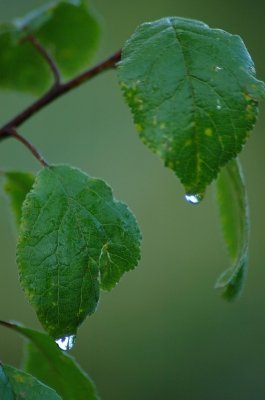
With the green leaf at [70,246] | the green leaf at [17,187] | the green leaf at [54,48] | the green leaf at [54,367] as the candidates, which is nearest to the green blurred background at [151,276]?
the green leaf at [54,48]

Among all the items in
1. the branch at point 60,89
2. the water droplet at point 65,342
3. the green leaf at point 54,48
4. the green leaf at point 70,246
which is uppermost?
the green leaf at point 54,48

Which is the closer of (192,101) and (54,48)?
(192,101)

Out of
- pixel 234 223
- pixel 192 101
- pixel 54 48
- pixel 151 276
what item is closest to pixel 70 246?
pixel 192 101

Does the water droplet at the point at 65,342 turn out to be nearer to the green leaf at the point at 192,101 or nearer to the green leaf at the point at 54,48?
the green leaf at the point at 192,101

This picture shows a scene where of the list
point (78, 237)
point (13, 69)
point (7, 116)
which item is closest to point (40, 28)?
point (13, 69)

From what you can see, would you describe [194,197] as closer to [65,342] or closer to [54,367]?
[65,342]

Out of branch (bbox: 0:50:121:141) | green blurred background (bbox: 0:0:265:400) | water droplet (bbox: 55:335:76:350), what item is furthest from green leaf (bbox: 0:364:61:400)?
green blurred background (bbox: 0:0:265:400)
